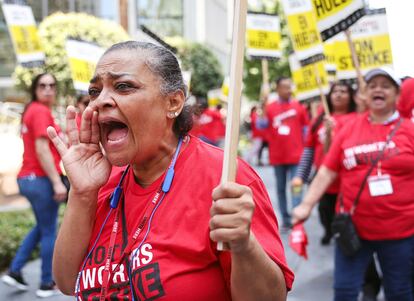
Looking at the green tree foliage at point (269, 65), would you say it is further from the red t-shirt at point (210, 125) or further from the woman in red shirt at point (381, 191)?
the woman in red shirt at point (381, 191)

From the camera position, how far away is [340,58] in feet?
21.1

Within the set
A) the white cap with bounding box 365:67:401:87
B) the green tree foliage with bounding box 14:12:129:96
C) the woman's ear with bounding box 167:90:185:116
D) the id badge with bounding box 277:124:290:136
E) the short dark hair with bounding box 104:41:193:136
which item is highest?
the green tree foliage with bounding box 14:12:129:96

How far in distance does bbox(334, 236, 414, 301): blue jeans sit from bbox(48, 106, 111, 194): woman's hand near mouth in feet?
7.55

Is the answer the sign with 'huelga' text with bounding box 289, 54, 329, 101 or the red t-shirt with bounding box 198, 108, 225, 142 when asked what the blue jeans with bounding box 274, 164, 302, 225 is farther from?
the red t-shirt with bounding box 198, 108, 225, 142

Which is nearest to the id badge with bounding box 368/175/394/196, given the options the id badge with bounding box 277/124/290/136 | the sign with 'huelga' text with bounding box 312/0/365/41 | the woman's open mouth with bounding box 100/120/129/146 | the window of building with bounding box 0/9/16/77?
the sign with 'huelga' text with bounding box 312/0/365/41

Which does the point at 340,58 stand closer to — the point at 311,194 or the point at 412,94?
the point at 412,94

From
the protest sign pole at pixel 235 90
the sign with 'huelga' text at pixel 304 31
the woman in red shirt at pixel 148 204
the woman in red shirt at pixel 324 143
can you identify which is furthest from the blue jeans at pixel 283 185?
the protest sign pole at pixel 235 90

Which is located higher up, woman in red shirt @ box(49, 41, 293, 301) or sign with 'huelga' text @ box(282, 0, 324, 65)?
sign with 'huelga' text @ box(282, 0, 324, 65)

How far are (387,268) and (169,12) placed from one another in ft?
78.9

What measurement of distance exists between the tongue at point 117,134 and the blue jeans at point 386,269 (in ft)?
7.98

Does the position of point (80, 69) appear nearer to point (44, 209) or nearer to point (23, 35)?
point (23, 35)

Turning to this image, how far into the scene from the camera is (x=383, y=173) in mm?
4074

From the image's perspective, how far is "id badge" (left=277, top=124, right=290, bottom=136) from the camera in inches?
340

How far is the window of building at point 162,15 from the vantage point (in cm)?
2680
